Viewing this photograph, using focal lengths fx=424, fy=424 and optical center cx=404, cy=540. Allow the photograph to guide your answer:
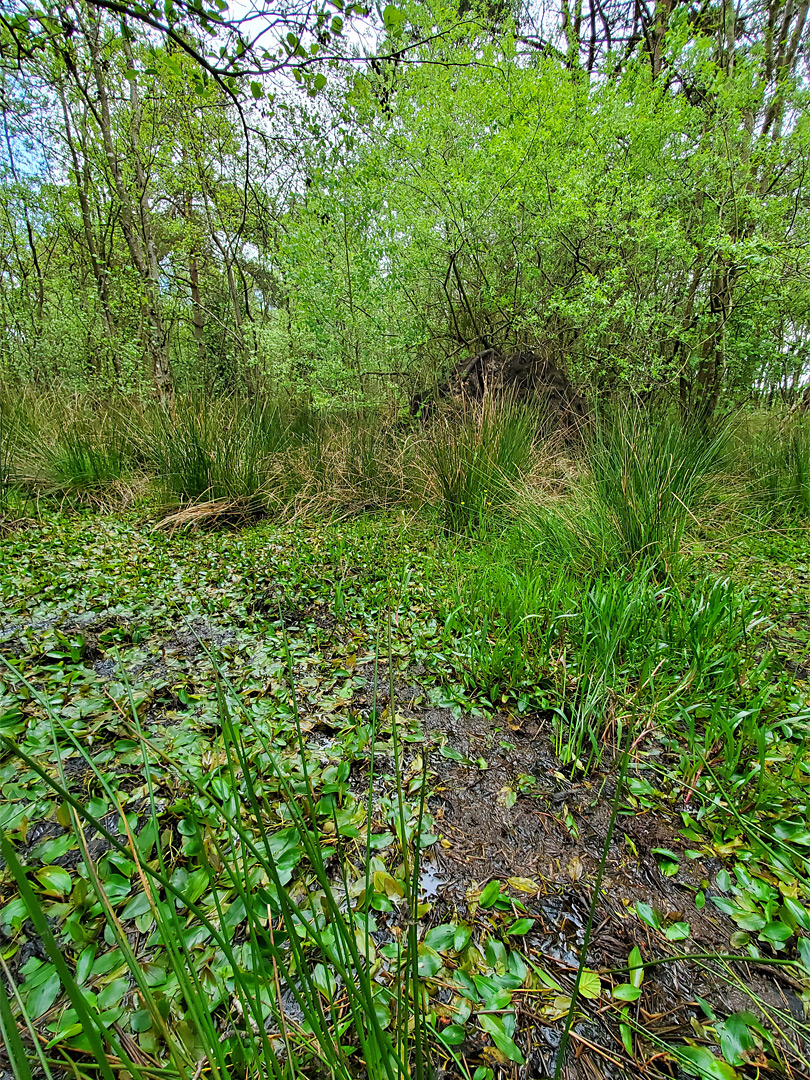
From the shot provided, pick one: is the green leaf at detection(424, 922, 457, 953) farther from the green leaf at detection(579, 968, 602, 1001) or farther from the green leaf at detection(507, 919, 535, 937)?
the green leaf at detection(579, 968, 602, 1001)

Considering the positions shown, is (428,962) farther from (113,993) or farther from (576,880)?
(113,993)

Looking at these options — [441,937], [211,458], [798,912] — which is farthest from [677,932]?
[211,458]

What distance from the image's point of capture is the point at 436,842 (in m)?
1.02

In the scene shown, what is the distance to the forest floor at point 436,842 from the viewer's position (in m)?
0.70

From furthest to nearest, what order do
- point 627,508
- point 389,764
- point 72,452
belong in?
point 72,452
point 627,508
point 389,764

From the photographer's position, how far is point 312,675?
1.60 meters

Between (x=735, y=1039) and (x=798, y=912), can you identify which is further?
(x=798, y=912)

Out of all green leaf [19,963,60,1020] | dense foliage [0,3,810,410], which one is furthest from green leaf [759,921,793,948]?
dense foliage [0,3,810,410]

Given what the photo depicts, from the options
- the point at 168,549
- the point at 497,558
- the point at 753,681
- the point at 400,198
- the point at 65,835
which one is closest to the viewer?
the point at 65,835

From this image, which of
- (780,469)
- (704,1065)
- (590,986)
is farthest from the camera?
(780,469)

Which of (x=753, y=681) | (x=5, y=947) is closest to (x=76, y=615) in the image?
(x=5, y=947)

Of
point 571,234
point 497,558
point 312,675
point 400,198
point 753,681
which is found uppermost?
point 400,198

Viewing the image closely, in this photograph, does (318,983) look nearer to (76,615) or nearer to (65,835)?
(65,835)

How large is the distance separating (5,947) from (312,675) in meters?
0.94
